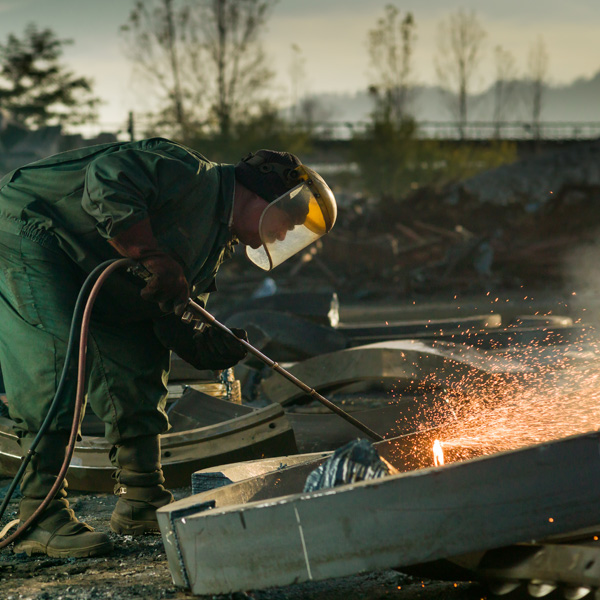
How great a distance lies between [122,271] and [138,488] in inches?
37.7

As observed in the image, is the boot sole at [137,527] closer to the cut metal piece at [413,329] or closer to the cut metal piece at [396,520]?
the cut metal piece at [396,520]

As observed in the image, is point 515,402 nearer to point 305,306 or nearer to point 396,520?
point 396,520

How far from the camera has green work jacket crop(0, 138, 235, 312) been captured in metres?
3.12

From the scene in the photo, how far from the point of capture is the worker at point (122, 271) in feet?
10.1

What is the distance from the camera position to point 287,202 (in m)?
3.35

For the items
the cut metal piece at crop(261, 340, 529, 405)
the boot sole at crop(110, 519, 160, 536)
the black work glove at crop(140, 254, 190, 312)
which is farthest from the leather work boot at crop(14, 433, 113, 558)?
the cut metal piece at crop(261, 340, 529, 405)

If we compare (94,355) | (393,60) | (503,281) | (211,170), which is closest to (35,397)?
(94,355)

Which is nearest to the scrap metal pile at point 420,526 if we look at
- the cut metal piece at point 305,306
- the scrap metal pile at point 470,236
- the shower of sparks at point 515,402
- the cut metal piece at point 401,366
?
the shower of sparks at point 515,402

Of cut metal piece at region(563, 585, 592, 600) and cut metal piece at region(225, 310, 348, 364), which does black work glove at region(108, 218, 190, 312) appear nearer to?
cut metal piece at region(563, 585, 592, 600)

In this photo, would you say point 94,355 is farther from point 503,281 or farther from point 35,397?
point 503,281

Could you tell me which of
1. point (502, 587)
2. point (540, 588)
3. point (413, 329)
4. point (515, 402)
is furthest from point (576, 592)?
point (413, 329)

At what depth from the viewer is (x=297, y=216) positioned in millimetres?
3455

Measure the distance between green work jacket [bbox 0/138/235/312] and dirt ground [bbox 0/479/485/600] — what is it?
1.08 meters

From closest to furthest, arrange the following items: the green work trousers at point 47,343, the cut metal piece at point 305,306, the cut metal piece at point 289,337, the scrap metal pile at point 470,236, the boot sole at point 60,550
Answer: the boot sole at point 60,550 < the green work trousers at point 47,343 < the cut metal piece at point 289,337 < the cut metal piece at point 305,306 < the scrap metal pile at point 470,236
